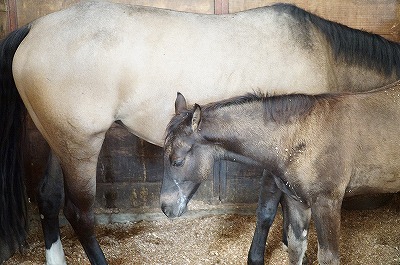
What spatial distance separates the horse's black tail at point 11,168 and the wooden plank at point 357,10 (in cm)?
192

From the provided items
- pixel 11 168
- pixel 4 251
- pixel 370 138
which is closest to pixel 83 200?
pixel 11 168

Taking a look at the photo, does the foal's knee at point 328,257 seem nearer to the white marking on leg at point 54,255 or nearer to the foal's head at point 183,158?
the foal's head at point 183,158

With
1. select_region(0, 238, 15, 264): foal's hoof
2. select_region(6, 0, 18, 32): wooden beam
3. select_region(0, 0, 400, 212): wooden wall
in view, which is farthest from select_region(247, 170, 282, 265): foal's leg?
select_region(6, 0, 18, 32): wooden beam

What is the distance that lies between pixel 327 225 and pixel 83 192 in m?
1.62

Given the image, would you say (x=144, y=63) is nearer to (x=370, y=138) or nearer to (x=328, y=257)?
(x=370, y=138)

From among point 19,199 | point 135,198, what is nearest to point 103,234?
point 135,198

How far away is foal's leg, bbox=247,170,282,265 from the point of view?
317 cm

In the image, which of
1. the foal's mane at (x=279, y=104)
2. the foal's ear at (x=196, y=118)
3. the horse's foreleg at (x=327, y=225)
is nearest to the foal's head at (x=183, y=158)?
the foal's ear at (x=196, y=118)

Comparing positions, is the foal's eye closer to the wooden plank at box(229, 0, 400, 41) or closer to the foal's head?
the foal's head

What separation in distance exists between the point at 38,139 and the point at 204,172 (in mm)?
2131

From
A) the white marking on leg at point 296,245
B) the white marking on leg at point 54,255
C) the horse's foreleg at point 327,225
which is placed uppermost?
the horse's foreleg at point 327,225

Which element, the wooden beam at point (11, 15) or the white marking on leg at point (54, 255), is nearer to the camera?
the white marking on leg at point (54, 255)

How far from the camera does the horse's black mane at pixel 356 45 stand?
3.19 metres

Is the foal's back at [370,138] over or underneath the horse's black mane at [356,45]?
underneath
